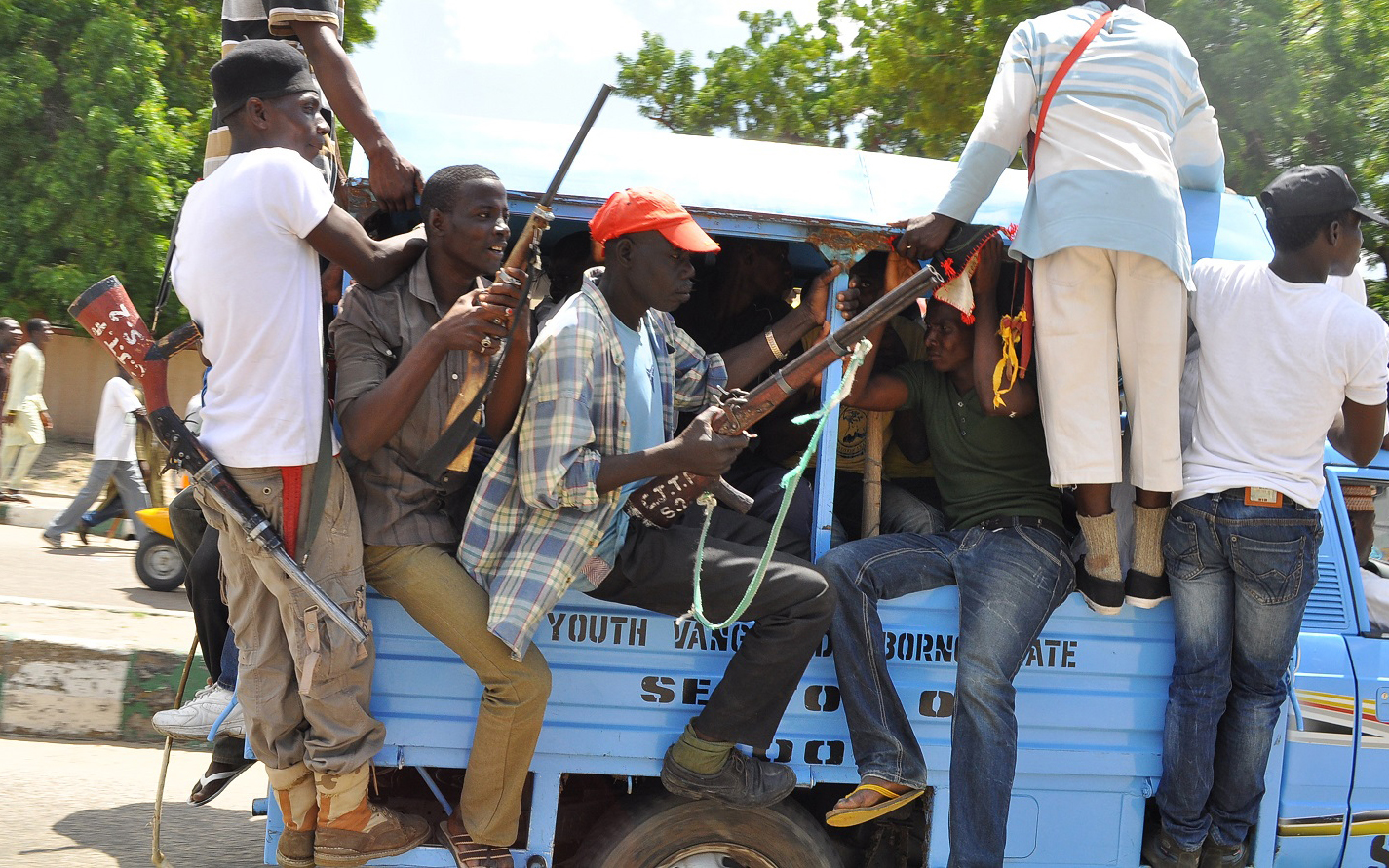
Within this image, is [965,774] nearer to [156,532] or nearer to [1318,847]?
[1318,847]

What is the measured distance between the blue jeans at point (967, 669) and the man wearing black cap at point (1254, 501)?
465 millimetres

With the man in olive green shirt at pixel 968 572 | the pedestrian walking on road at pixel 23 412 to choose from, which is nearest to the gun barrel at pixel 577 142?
the man in olive green shirt at pixel 968 572

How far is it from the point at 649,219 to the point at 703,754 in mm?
1467

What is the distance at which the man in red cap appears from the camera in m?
2.88

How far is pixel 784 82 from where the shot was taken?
504 inches

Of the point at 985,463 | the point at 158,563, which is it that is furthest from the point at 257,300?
the point at 158,563

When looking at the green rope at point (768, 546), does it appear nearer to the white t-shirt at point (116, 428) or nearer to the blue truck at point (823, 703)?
the blue truck at point (823, 703)

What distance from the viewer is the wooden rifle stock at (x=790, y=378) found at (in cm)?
284

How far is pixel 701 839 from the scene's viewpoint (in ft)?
10.3

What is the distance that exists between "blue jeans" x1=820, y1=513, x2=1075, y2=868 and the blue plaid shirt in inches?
30.1

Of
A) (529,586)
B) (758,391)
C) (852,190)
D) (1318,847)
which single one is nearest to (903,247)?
(852,190)

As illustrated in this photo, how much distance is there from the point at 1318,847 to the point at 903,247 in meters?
2.27

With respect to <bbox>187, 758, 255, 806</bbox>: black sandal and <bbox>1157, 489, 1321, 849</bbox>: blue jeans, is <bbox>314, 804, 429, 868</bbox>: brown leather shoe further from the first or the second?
<bbox>1157, 489, 1321, 849</bbox>: blue jeans

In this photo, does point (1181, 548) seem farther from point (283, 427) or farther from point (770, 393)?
point (283, 427)
